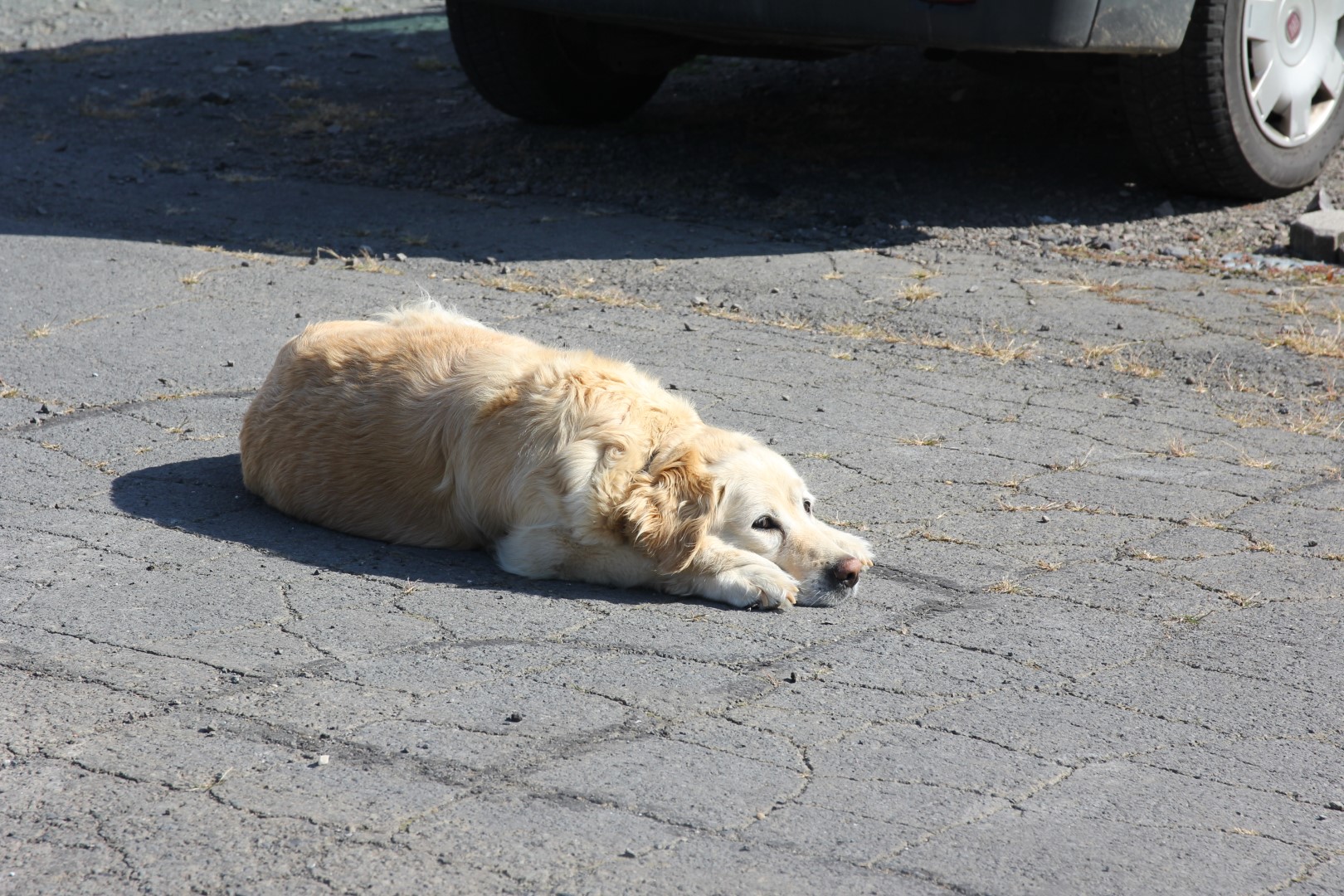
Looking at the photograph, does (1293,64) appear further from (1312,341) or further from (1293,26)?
(1312,341)

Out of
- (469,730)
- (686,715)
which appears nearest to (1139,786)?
(686,715)

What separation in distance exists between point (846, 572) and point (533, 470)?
2.74ft

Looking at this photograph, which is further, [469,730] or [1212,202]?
[1212,202]

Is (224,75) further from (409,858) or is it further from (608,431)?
(409,858)

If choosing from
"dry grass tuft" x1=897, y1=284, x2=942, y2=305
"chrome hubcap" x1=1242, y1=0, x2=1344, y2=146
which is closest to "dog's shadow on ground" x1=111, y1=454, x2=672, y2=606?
"dry grass tuft" x1=897, y1=284, x2=942, y2=305

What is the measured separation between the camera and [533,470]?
11.4ft

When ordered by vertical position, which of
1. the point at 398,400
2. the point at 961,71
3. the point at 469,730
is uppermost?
the point at 961,71

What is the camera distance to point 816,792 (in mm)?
2492

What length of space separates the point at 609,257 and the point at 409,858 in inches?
176

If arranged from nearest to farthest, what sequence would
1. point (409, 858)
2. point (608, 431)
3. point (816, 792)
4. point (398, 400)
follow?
point (409, 858), point (816, 792), point (608, 431), point (398, 400)

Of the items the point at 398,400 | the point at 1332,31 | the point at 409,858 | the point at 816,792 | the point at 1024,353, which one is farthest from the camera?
the point at 1332,31

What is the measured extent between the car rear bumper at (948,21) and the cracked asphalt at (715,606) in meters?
1.03

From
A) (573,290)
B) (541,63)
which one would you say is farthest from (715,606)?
(541,63)

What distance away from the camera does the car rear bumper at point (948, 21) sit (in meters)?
5.63
